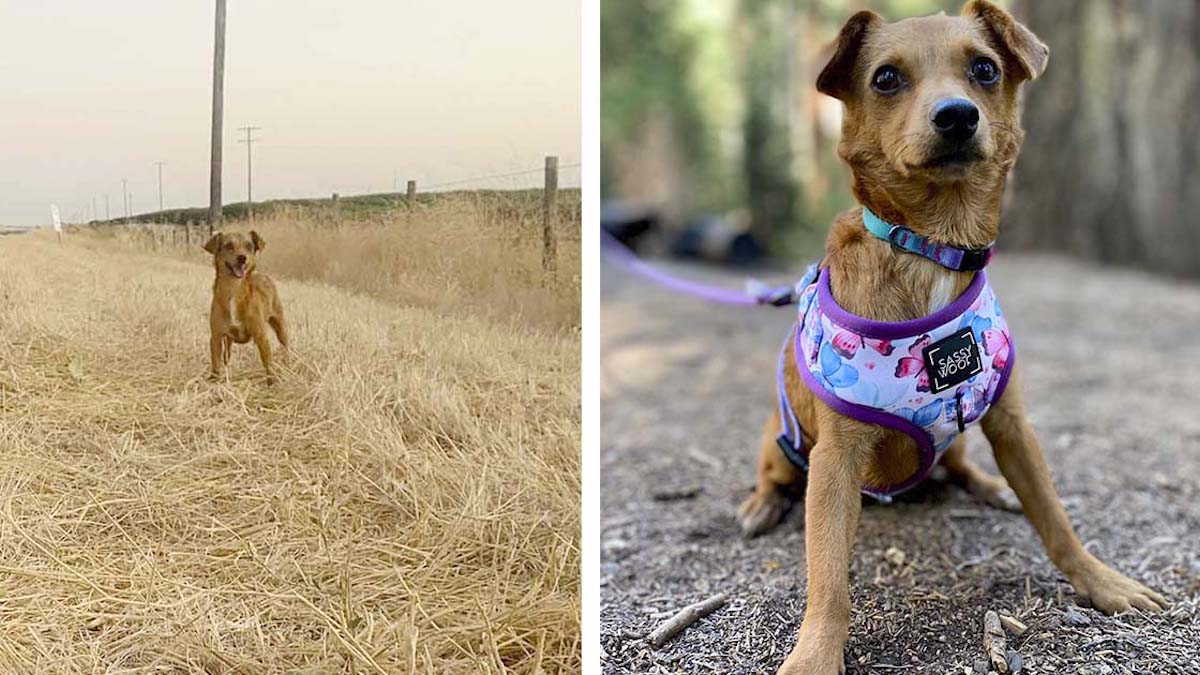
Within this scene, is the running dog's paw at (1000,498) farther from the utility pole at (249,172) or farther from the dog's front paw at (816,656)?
the utility pole at (249,172)

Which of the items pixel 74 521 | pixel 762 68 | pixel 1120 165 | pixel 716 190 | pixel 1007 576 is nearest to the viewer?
pixel 74 521

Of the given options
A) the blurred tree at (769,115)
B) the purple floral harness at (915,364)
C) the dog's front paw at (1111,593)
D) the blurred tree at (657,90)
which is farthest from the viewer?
the blurred tree at (657,90)

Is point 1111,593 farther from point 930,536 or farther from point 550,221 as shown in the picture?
point 550,221

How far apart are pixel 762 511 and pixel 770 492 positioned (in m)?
0.08

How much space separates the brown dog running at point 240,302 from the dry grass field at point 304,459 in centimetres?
3

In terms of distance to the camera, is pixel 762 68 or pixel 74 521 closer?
pixel 74 521

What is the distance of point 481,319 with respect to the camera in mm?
2385

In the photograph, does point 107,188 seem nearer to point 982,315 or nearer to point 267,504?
point 267,504

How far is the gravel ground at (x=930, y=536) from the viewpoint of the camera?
8.55 feet

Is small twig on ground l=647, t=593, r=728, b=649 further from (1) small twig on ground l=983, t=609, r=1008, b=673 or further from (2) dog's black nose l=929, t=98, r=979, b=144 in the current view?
(2) dog's black nose l=929, t=98, r=979, b=144

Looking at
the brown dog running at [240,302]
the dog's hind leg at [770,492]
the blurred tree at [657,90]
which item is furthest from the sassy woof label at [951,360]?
the blurred tree at [657,90]

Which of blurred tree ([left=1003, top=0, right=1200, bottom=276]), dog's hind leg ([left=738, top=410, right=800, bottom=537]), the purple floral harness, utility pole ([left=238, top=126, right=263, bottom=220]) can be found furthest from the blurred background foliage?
utility pole ([left=238, top=126, right=263, bottom=220])

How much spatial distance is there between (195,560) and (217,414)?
0.33 meters

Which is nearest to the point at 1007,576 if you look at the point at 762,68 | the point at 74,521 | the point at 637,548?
the point at 637,548
